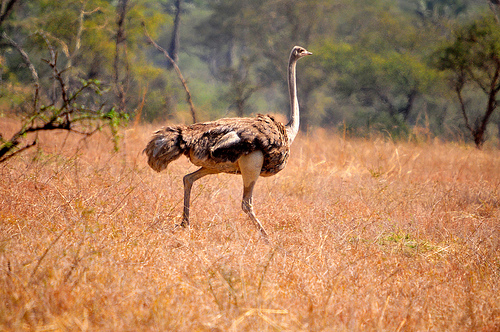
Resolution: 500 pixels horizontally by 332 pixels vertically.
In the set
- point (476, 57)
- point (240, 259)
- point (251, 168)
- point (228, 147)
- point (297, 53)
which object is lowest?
point (240, 259)

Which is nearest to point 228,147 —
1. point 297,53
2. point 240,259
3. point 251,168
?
point 251,168

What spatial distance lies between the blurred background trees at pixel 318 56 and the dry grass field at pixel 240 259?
25.5ft

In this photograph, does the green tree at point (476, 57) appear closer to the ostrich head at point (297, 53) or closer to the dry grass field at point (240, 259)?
the dry grass field at point (240, 259)

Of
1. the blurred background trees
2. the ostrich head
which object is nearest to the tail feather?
the ostrich head

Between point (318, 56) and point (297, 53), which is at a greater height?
point (318, 56)

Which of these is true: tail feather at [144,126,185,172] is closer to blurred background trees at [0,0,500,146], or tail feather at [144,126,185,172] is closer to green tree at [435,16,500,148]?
green tree at [435,16,500,148]

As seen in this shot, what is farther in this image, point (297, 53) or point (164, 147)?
point (297, 53)

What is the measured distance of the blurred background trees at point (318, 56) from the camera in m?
14.0

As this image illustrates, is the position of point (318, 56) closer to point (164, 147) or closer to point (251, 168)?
point (251, 168)

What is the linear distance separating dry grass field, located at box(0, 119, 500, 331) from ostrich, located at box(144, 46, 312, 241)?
0.35 m

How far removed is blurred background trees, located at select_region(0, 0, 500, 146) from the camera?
13992 mm

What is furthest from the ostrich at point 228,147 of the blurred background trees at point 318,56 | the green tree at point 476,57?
the blurred background trees at point 318,56

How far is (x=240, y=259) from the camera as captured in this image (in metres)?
2.87

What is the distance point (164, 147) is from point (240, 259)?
144 cm
